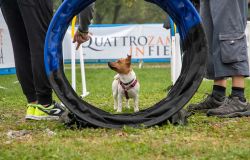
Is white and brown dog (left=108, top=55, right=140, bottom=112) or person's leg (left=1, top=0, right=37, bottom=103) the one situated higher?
person's leg (left=1, top=0, right=37, bottom=103)

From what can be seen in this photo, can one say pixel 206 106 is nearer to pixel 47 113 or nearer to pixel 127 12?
pixel 47 113

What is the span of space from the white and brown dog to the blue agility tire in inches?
43.2

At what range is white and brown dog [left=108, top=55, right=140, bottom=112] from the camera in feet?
16.5

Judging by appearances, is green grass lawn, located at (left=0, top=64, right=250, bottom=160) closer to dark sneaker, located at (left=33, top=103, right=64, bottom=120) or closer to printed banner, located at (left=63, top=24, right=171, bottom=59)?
dark sneaker, located at (left=33, top=103, right=64, bottom=120)

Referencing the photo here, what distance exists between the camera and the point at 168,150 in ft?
9.09

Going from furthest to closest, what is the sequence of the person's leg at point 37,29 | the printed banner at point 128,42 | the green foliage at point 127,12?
the green foliage at point 127,12 → the printed banner at point 128,42 → the person's leg at point 37,29

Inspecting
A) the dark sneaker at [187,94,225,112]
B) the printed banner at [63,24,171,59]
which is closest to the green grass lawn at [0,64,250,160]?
the dark sneaker at [187,94,225,112]

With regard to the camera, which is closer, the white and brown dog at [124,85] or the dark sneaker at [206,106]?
the dark sneaker at [206,106]

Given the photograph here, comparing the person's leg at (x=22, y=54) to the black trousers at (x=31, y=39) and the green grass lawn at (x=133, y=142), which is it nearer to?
the black trousers at (x=31, y=39)

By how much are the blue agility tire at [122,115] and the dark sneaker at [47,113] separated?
472mm

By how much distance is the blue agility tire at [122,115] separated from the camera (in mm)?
3643

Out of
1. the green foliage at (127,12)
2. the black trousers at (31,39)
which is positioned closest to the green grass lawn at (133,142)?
the black trousers at (31,39)

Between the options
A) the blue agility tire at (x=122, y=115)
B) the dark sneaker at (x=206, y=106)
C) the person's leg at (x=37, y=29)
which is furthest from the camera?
the dark sneaker at (x=206, y=106)

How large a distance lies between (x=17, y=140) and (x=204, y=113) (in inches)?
72.8
